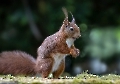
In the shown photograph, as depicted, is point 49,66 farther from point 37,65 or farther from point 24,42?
point 24,42

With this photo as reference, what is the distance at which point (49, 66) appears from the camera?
460 centimetres

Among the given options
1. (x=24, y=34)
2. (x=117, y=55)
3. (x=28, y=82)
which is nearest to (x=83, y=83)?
(x=28, y=82)

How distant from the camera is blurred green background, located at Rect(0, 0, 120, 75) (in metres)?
9.02

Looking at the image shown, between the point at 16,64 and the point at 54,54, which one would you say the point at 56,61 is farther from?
the point at 16,64

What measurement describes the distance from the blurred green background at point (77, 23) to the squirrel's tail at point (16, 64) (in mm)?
3618

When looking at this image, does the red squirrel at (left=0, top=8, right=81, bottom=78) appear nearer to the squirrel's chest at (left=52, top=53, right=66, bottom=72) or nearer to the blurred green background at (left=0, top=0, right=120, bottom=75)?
the squirrel's chest at (left=52, top=53, right=66, bottom=72)

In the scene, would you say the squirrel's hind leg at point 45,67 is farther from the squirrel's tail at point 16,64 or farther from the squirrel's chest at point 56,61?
the squirrel's tail at point 16,64

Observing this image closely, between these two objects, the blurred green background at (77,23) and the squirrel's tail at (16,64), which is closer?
the squirrel's tail at (16,64)

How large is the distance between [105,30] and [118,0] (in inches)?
39.3

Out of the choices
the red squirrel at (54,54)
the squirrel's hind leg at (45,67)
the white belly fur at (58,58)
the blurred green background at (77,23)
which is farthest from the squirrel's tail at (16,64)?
the blurred green background at (77,23)

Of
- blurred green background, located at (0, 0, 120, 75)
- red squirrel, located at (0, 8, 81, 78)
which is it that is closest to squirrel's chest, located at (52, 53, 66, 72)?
red squirrel, located at (0, 8, 81, 78)

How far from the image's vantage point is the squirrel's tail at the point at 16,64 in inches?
197

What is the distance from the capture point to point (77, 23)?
911 centimetres

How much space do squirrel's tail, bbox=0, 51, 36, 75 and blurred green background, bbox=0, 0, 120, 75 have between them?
11.9 feet
